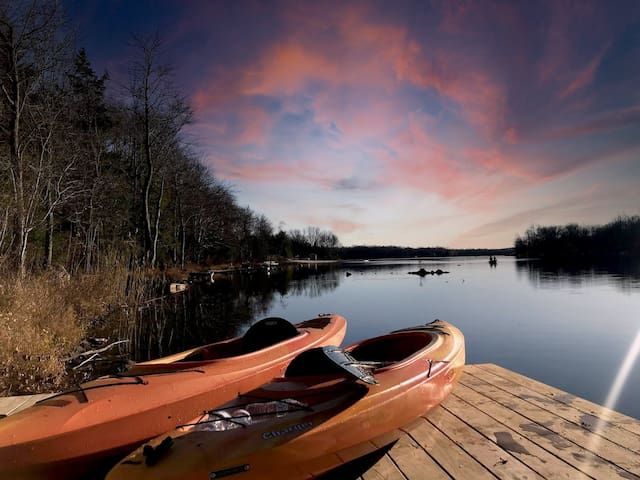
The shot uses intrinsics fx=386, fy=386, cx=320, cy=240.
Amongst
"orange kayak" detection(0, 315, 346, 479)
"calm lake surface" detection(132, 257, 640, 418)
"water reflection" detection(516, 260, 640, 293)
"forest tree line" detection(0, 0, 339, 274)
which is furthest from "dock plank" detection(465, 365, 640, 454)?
"water reflection" detection(516, 260, 640, 293)

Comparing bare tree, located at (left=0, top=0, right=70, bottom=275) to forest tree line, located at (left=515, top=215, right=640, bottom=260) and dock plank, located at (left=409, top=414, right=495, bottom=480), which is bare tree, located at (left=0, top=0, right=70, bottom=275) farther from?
forest tree line, located at (left=515, top=215, right=640, bottom=260)

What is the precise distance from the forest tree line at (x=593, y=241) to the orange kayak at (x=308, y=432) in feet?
267

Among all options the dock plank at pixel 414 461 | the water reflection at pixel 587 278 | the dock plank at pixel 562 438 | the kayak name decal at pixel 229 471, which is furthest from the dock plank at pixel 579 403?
the water reflection at pixel 587 278

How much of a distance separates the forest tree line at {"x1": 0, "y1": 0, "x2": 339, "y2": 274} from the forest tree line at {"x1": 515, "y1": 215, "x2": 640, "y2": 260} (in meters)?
68.5

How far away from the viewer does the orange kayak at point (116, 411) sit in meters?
2.77

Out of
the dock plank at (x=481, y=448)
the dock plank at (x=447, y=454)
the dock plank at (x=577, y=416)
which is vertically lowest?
the dock plank at (x=447, y=454)

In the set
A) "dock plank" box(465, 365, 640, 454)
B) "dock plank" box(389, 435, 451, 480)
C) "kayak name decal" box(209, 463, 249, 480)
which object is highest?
"kayak name decal" box(209, 463, 249, 480)

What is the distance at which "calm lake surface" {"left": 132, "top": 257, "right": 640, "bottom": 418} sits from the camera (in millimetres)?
7871

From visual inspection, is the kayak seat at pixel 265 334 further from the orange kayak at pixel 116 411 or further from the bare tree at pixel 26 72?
the bare tree at pixel 26 72

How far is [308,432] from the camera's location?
101 inches

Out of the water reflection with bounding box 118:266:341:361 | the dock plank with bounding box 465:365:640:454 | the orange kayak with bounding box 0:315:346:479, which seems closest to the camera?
the orange kayak with bounding box 0:315:346:479

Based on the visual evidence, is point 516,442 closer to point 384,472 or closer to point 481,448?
point 481,448

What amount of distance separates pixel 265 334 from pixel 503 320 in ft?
35.3

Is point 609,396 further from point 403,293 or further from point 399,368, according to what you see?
point 403,293
